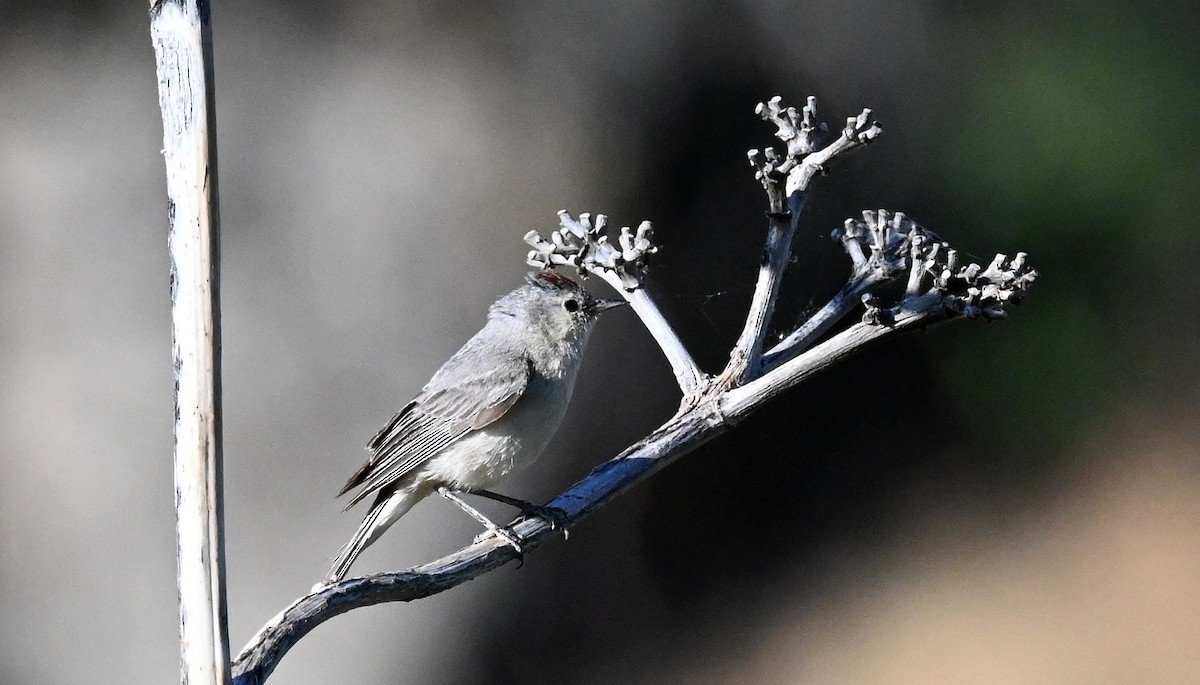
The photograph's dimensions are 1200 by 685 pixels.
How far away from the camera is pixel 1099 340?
6.52 meters

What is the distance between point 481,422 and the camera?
2.97 m

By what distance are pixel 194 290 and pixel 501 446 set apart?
136 cm

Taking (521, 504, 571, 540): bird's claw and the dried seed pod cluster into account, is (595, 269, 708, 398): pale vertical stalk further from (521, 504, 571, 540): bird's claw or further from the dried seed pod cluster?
(521, 504, 571, 540): bird's claw

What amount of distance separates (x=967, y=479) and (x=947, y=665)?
1.19m

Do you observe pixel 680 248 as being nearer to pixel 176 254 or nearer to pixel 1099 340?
pixel 1099 340

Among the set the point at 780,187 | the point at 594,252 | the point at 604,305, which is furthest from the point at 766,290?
the point at 604,305

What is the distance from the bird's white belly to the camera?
9.76 feet

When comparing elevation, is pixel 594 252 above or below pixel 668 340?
above

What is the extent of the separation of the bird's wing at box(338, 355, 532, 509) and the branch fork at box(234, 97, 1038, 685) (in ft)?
1.98

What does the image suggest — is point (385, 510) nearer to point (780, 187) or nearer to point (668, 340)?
point (668, 340)

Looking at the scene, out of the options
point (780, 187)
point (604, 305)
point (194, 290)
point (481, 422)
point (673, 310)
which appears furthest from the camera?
point (673, 310)

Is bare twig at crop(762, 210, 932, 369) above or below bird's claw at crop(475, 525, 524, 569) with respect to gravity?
above

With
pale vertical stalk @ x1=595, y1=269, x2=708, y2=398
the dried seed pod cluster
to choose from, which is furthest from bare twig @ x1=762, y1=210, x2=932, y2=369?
the dried seed pod cluster

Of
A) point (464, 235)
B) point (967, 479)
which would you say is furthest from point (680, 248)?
point (967, 479)
